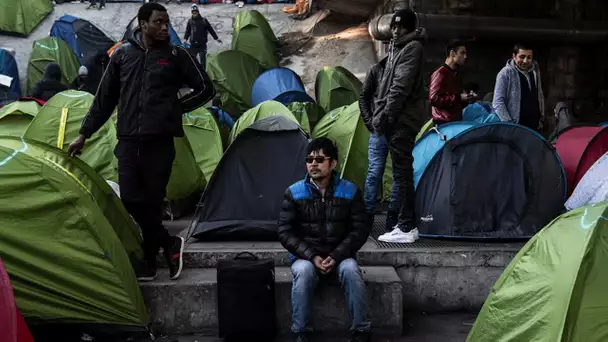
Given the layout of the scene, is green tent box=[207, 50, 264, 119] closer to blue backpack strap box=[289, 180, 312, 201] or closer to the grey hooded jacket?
the grey hooded jacket

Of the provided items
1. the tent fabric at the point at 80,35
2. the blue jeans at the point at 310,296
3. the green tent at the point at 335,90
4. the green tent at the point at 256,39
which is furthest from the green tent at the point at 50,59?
the blue jeans at the point at 310,296

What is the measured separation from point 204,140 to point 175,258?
326 cm

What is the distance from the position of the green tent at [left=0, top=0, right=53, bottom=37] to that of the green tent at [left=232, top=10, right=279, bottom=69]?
21.2 ft

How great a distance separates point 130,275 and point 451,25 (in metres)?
8.91

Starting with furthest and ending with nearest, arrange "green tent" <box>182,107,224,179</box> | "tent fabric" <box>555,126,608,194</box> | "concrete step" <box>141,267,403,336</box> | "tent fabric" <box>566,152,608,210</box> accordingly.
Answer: "green tent" <box>182,107,224,179</box>
"tent fabric" <box>555,126,608,194</box>
"tent fabric" <box>566,152,608,210</box>
"concrete step" <box>141,267,403,336</box>

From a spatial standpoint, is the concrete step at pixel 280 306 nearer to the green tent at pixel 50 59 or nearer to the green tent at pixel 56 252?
the green tent at pixel 56 252

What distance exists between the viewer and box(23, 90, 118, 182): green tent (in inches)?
259

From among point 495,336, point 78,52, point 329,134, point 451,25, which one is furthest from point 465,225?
point 78,52

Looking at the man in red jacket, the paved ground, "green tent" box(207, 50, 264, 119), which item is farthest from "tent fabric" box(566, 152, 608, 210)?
"green tent" box(207, 50, 264, 119)

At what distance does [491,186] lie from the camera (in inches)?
215

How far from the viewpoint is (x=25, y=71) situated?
16938 millimetres

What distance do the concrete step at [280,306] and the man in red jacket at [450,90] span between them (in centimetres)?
175

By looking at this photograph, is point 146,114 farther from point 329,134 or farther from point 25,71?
point 25,71

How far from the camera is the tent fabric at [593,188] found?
515 centimetres
